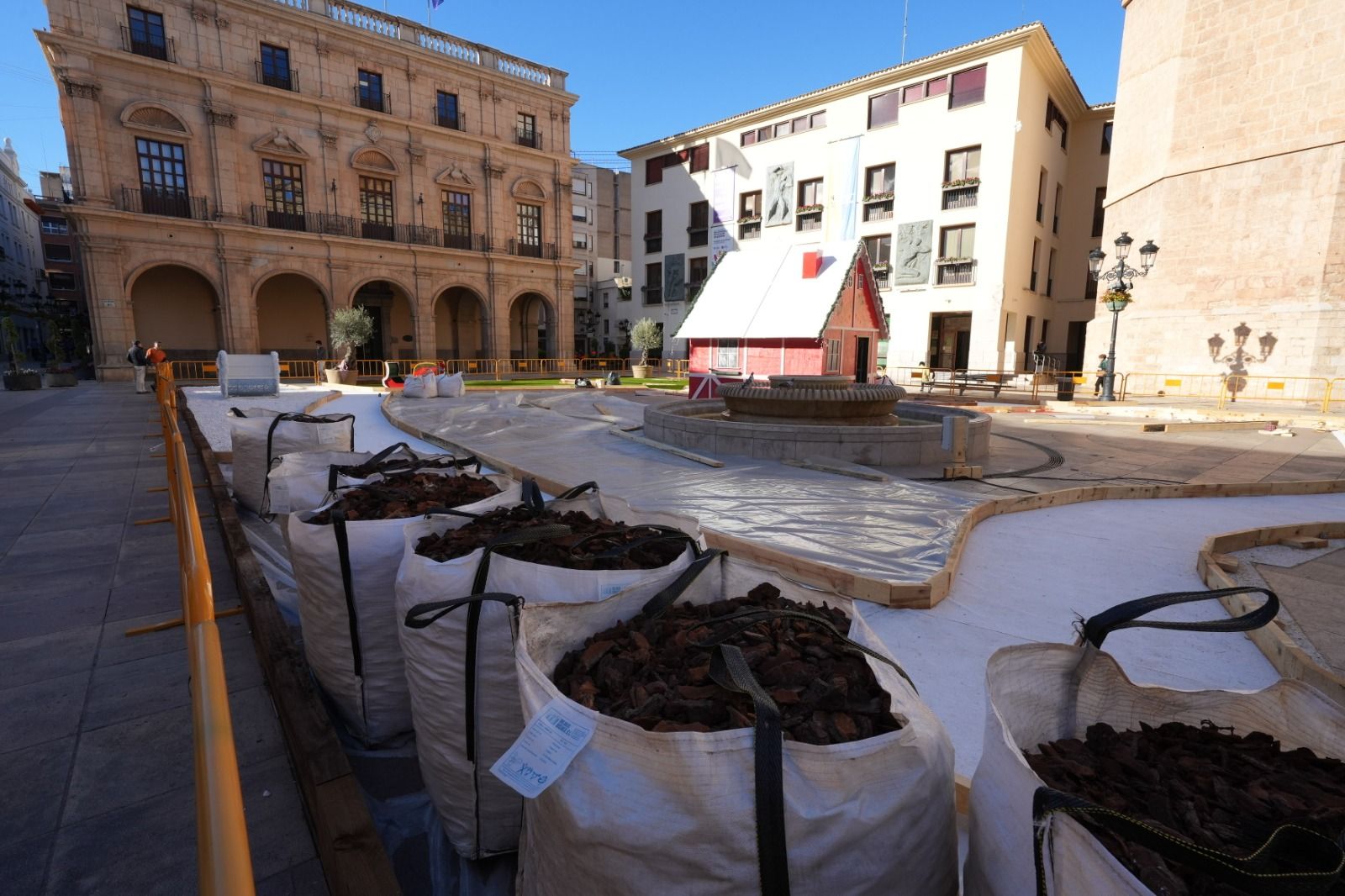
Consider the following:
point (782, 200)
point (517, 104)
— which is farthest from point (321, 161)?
point (782, 200)

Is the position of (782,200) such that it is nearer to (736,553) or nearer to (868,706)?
(736,553)

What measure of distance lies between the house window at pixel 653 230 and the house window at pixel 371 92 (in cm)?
1524

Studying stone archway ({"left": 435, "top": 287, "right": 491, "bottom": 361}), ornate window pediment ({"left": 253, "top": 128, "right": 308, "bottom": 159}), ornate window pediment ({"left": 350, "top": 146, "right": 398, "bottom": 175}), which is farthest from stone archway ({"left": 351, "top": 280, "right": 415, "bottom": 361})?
ornate window pediment ({"left": 253, "top": 128, "right": 308, "bottom": 159})

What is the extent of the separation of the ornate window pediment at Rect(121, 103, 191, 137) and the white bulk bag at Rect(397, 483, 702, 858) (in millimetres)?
30272

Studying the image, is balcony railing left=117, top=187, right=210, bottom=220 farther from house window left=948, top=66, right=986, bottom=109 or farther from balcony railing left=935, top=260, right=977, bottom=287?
house window left=948, top=66, right=986, bottom=109

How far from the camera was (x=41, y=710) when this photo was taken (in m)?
2.58

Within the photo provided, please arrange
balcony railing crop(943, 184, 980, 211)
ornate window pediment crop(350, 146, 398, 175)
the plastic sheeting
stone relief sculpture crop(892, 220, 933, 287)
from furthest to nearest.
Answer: ornate window pediment crop(350, 146, 398, 175) → stone relief sculpture crop(892, 220, 933, 287) → balcony railing crop(943, 184, 980, 211) → the plastic sheeting

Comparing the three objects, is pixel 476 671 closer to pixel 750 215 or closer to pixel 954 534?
pixel 954 534

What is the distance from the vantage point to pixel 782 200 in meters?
31.5

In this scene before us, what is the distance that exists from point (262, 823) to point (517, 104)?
35.9 meters

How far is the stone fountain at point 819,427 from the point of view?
26.3 feet

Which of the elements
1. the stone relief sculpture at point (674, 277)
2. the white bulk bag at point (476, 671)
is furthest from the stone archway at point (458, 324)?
the white bulk bag at point (476, 671)

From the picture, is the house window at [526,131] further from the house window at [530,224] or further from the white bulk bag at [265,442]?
the white bulk bag at [265,442]

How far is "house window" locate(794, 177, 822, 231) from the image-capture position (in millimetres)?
30562
